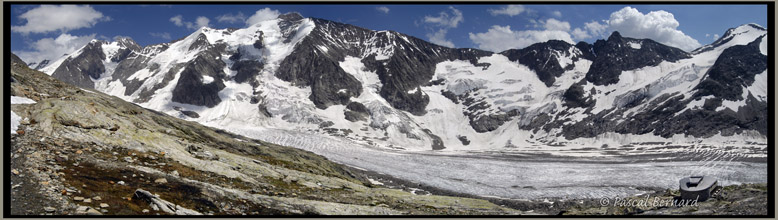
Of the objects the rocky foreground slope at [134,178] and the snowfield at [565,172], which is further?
the snowfield at [565,172]

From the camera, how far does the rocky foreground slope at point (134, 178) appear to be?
920 inches

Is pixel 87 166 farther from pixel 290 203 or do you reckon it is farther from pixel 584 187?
pixel 584 187

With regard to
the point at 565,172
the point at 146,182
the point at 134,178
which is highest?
the point at 134,178

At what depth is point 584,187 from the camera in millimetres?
99750

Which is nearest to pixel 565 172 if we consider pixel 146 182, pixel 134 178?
Result: pixel 146 182

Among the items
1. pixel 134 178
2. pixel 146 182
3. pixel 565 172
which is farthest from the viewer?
pixel 565 172

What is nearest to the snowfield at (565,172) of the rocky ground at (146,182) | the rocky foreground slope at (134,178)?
the rocky ground at (146,182)

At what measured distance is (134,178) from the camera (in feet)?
96.9

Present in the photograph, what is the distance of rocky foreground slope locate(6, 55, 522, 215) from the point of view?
23.4 metres

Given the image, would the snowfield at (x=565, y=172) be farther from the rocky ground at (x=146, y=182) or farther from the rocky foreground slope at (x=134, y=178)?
the rocky foreground slope at (x=134, y=178)

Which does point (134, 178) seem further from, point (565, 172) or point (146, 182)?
point (565, 172)

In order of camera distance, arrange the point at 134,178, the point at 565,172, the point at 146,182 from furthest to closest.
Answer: the point at 565,172 → the point at 134,178 → the point at 146,182

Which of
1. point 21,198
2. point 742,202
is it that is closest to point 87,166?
point 21,198

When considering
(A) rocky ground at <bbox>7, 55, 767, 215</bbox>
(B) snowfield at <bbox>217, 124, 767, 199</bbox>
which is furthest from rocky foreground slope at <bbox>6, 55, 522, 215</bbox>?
(B) snowfield at <bbox>217, 124, 767, 199</bbox>
